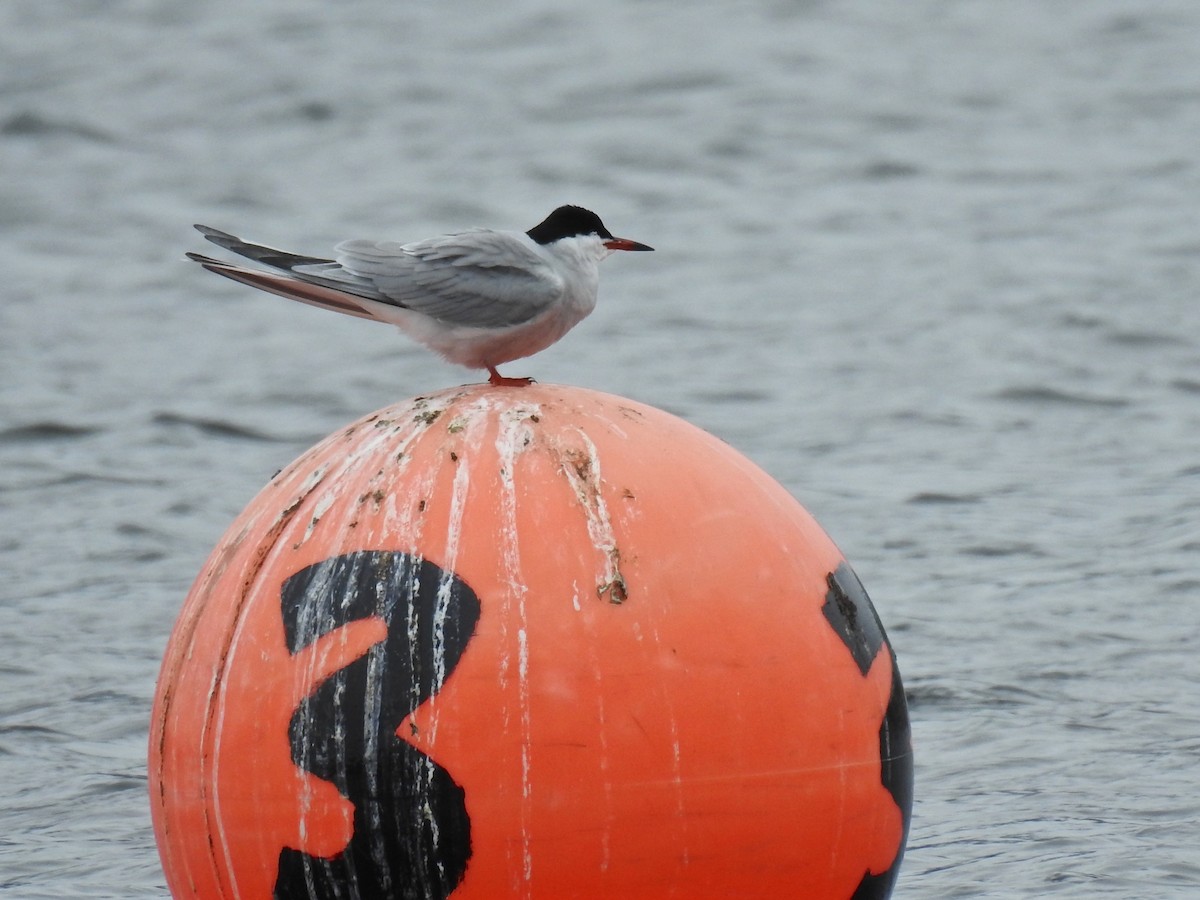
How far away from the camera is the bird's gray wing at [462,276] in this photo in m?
5.55

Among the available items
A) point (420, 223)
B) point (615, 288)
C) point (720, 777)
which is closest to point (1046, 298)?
point (615, 288)

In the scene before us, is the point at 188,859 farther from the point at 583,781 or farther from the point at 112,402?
the point at 112,402

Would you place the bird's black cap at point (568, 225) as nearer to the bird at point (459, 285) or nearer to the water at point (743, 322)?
the bird at point (459, 285)

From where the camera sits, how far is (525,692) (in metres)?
4.43

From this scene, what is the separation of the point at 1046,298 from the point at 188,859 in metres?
12.4

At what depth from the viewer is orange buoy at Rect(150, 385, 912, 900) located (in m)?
4.42

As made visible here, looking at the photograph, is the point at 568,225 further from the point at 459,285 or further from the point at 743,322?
the point at 743,322

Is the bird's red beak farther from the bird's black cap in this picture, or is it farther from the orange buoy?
the orange buoy

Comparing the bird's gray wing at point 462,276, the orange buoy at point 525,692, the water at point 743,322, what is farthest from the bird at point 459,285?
the water at point 743,322

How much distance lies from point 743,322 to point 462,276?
10449mm

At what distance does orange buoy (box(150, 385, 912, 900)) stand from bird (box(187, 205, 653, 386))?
0.72m

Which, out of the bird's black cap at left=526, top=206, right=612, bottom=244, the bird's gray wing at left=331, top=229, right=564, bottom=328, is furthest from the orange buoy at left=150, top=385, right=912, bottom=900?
the bird's black cap at left=526, top=206, right=612, bottom=244

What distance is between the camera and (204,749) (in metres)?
4.68

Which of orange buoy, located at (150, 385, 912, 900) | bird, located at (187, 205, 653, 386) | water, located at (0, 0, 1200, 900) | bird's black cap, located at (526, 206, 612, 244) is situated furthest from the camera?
water, located at (0, 0, 1200, 900)
